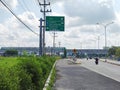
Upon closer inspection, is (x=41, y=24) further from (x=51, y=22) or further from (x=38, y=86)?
(x=38, y=86)

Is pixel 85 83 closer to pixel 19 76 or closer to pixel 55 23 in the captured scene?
pixel 19 76

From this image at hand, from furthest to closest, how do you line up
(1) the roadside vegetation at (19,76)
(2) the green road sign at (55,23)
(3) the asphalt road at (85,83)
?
1. (2) the green road sign at (55,23)
2. (3) the asphalt road at (85,83)
3. (1) the roadside vegetation at (19,76)

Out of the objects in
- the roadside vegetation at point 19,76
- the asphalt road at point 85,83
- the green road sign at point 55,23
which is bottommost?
the asphalt road at point 85,83

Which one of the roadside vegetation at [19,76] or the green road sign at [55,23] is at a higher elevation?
the green road sign at [55,23]

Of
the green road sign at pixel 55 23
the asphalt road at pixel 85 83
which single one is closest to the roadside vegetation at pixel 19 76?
the asphalt road at pixel 85 83

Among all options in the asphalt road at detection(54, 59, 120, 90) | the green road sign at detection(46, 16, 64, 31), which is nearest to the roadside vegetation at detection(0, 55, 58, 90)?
the asphalt road at detection(54, 59, 120, 90)

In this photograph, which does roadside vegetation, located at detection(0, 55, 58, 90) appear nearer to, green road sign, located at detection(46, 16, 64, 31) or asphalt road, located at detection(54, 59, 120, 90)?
asphalt road, located at detection(54, 59, 120, 90)

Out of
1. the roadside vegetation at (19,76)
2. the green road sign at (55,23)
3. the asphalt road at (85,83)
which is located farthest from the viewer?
the green road sign at (55,23)

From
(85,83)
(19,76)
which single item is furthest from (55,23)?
(19,76)

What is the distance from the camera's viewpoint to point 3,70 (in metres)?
8.75

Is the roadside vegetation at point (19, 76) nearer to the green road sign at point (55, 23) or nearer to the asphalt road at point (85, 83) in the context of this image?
the asphalt road at point (85, 83)

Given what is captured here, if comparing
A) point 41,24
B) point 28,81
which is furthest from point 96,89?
point 41,24

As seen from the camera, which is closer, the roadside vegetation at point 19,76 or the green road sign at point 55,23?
the roadside vegetation at point 19,76

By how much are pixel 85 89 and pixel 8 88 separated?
12531 mm
